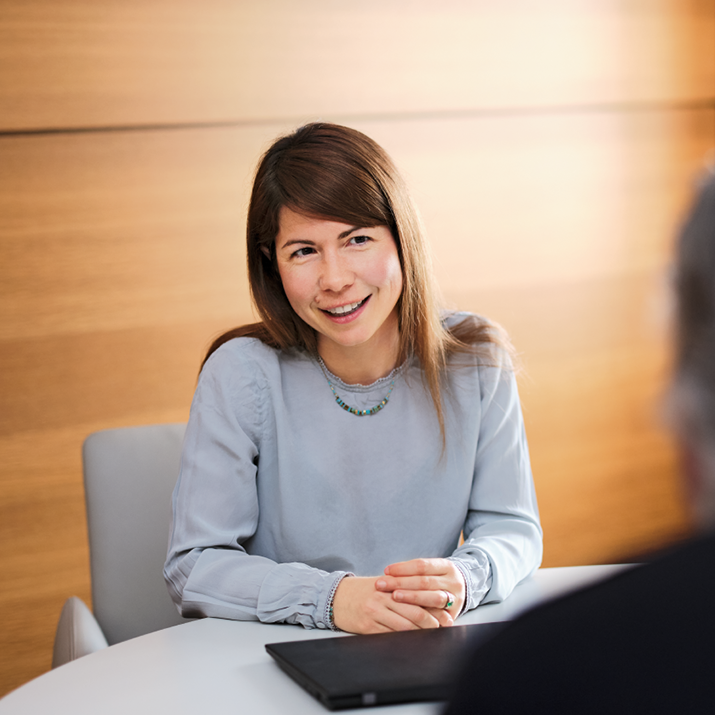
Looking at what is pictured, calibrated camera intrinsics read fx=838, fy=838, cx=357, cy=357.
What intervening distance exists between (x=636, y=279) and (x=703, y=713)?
3.27m

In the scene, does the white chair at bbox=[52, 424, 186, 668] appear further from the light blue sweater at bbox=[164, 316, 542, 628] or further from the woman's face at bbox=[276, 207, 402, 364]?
the woman's face at bbox=[276, 207, 402, 364]

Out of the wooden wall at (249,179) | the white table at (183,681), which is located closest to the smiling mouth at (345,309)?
the white table at (183,681)

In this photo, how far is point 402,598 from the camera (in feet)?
3.92

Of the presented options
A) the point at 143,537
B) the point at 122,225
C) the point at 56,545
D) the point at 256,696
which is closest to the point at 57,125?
the point at 122,225

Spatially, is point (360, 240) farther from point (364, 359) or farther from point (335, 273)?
point (364, 359)

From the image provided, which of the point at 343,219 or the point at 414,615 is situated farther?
the point at 343,219

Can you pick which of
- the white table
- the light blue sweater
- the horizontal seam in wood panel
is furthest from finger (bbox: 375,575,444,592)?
the horizontal seam in wood panel

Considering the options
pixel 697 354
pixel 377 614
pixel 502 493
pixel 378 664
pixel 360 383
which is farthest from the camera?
pixel 360 383

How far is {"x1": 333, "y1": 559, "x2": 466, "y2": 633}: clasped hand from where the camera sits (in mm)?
1175

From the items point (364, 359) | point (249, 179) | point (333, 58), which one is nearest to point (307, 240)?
point (364, 359)

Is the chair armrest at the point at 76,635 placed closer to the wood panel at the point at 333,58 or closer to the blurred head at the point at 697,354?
the blurred head at the point at 697,354

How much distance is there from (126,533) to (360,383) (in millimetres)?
573

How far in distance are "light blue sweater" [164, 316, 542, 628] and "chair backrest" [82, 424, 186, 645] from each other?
273 mm

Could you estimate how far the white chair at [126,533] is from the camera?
1.70 m
